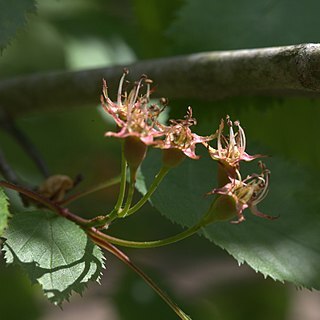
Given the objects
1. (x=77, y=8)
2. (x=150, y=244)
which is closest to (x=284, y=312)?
(x=77, y=8)

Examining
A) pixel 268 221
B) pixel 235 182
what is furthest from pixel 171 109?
pixel 235 182

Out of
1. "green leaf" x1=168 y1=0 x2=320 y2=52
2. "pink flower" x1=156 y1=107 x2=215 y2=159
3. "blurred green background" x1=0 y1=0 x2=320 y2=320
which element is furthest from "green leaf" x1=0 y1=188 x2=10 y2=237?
"green leaf" x1=168 y1=0 x2=320 y2=52

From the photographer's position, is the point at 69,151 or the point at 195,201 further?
the point at 69,151

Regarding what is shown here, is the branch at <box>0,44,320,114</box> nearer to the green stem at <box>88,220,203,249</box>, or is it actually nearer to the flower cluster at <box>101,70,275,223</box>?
the flower cluster at <box>101,70,275,223</box>

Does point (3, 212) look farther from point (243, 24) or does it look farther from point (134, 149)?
point (243, 24)

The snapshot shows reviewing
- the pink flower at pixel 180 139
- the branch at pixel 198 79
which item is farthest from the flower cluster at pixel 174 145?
the branch at pixel 198 79

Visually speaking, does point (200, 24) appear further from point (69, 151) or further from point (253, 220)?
point (69, 151)
